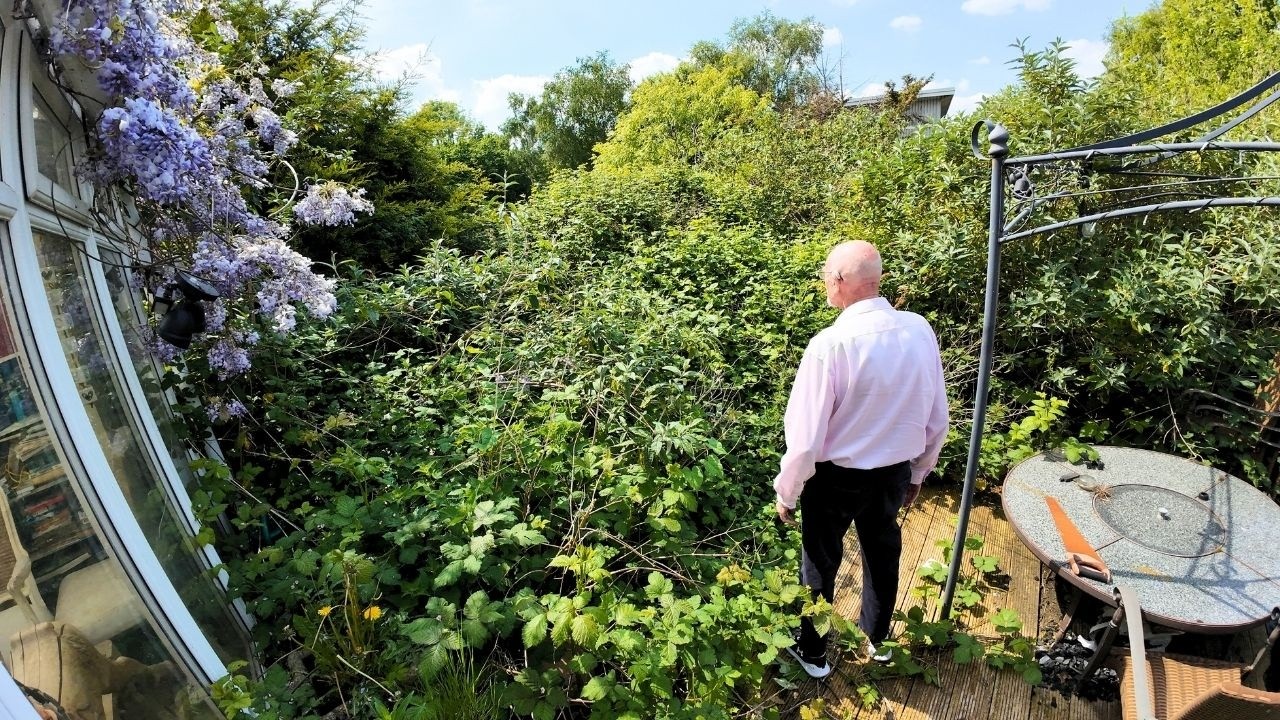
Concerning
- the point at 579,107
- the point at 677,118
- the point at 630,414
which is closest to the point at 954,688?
the point at 630,414

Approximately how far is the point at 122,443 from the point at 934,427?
123 inches

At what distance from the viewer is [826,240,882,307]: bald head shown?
7.55 feet

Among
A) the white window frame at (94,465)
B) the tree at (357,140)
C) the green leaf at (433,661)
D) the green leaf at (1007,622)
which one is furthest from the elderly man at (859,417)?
the tree at (357,140)

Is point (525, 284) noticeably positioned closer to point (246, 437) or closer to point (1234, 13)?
point (246, 437)

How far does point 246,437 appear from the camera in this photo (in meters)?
3.23

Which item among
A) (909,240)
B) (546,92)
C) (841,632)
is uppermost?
(546,92)

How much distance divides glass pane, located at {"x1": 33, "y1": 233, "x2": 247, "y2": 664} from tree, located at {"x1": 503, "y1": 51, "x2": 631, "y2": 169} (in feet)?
93.7

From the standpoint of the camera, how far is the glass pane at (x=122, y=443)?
6.46 feet

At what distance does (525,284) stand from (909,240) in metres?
3.15

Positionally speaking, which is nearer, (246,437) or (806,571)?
(806,571)

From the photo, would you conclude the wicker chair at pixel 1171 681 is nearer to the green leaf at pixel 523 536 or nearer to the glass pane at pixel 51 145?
the green leaf at pixel 523 536

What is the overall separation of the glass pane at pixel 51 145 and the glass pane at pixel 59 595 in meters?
0.52

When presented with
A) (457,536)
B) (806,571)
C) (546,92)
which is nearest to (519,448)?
(457,536)

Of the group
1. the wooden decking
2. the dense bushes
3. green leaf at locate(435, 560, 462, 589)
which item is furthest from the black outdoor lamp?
the wooden decking
